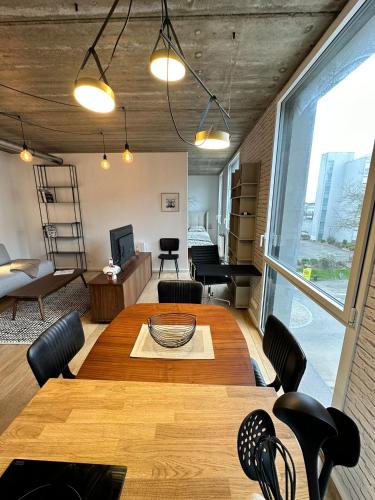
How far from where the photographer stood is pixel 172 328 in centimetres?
135

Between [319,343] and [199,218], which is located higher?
[199,218]

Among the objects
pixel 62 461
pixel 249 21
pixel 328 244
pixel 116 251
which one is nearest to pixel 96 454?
pixel 62 461

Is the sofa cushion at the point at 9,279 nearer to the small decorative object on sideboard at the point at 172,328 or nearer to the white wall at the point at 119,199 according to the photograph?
the white wall at the point at 119,199

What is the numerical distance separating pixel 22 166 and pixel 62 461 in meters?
6.14

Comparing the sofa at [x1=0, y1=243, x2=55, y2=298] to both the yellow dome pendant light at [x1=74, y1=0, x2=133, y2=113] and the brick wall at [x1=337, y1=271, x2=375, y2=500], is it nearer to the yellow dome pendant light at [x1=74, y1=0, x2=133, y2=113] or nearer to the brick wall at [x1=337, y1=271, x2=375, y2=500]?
the yellow dome pendant light at [x1=74, y1=0, x2=133, y2=113]

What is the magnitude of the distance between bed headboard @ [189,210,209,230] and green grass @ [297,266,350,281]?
7301 millimetres

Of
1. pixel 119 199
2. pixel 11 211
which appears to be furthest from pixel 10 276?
pixel 119 199

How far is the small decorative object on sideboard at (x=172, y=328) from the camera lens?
47.8 inches

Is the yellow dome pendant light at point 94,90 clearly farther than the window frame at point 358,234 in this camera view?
No

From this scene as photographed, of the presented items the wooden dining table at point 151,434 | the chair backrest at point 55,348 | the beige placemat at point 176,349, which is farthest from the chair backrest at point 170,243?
the wooden dining table at point 151,434

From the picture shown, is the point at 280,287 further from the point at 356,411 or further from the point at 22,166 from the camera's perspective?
the point at 22,166

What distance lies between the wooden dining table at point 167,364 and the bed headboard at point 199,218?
7.75 m

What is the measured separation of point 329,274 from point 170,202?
401 cm

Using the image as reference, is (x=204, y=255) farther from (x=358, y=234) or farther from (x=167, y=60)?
(x=167, y=60)
